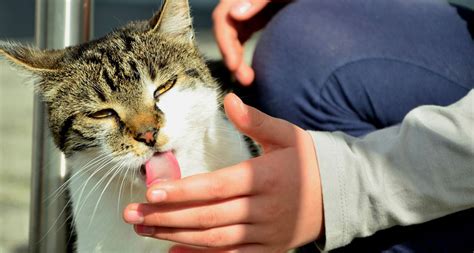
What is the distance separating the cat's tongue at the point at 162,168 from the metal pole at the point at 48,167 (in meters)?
0.48

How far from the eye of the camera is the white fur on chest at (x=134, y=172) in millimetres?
1104

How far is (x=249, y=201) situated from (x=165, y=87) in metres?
0.31

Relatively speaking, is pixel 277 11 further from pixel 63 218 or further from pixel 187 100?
pixel 63 218

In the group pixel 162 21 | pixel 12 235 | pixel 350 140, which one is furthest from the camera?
pixel 12 235

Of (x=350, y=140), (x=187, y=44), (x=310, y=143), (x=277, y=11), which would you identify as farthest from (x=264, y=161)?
(x=277, y=11)

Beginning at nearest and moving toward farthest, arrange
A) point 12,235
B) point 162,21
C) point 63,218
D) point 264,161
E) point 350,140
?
point 264,161
point 350,140
point 162,21
point 63,218
point 12,235

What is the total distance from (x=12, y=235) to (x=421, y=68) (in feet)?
4.53

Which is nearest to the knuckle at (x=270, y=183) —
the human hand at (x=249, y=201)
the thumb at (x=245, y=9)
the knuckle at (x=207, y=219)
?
the human hand at (x=249, y=201)

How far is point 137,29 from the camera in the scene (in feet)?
4.16

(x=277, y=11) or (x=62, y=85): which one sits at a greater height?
(x=277, y=11)

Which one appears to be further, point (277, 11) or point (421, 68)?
point (277, 11)

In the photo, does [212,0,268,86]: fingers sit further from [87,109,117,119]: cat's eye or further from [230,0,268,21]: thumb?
[87,109,117,119]: cat's eye

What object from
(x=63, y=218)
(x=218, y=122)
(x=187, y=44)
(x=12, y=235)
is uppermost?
(x=187, y=44)

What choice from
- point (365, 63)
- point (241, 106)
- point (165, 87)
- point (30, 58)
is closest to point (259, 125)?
point (241, 106)
